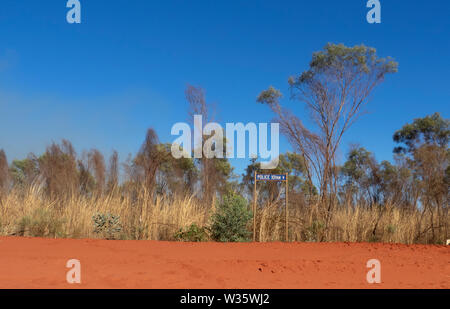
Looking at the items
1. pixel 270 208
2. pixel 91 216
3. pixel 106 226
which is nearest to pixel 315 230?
pixel 270 208

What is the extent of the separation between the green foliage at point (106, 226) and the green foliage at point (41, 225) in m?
0.98

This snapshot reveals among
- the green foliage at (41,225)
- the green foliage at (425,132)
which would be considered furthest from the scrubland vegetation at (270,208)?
the green foliage at (425,132)

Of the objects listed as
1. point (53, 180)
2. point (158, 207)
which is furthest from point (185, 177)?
point (158, 207)

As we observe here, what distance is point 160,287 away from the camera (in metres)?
5.10

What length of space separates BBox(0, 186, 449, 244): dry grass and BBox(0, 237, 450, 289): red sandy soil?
72.0 inches

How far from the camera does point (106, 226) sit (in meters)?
11.4

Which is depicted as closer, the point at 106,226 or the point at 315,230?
the point at 106,226

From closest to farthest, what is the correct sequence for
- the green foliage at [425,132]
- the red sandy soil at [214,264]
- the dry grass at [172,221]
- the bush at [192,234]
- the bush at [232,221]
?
the red sandy soil at [214,264], the bush at [192,234], the bush at [232,221], the dry grass at [172,221], the green foliage at [425,132]

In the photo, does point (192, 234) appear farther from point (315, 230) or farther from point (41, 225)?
point (41, 225)

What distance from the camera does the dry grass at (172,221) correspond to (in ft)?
37.7

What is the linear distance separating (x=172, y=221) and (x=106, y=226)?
1.92 m

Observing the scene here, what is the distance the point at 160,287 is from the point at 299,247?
5.16 m

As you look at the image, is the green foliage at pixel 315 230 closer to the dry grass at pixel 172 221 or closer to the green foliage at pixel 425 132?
the dry grass at pixel 172 221

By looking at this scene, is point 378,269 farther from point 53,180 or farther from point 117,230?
point 53,180
